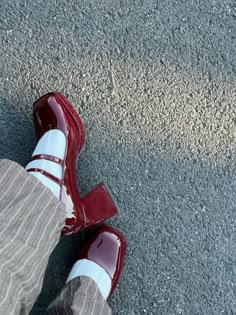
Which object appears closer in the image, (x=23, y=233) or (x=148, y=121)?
(x=23, y=233)

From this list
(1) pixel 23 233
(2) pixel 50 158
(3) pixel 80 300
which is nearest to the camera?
(1) pixel 23 233

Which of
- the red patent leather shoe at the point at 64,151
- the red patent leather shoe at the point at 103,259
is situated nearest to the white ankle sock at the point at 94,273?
the red patent leather shoe at the point at 103,259

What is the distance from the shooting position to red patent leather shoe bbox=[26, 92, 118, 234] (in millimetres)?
1438

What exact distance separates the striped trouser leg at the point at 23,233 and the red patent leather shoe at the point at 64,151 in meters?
0.12

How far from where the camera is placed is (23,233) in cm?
124

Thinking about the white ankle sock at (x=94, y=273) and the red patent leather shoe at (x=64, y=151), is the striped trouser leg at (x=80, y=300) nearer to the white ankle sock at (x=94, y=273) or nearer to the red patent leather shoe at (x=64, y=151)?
the white ankle sock at (x=94, y=273)

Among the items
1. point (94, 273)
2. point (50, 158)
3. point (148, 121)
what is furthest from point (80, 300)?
point (148, 121)

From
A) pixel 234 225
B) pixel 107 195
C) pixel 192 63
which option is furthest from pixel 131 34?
pixel 234 225

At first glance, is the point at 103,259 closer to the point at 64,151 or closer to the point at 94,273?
the point at 94,273

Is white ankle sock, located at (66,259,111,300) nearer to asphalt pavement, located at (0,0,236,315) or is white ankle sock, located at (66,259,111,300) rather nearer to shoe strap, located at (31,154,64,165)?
asphalt pavement, located at (0,0,236,315)

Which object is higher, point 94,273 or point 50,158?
point 50,158

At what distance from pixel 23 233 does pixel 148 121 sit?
0.49 m

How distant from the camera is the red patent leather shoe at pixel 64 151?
1.44 m

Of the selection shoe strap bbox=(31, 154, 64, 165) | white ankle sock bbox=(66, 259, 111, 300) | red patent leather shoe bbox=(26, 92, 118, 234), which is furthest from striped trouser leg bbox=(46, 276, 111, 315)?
shoe strap bbox=(31, 154, 64, 165)
